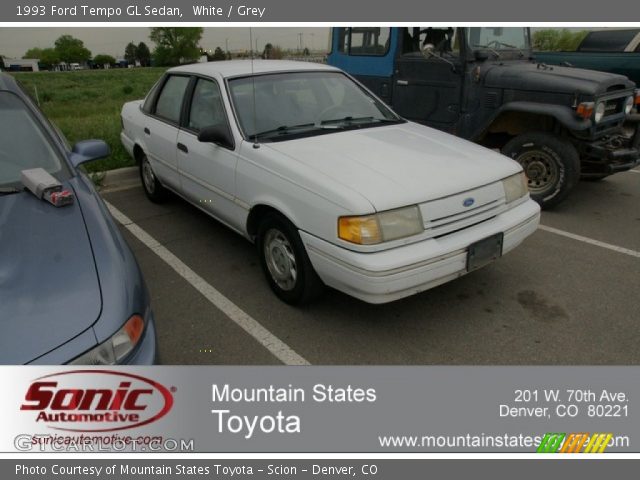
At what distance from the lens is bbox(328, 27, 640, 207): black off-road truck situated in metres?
4.79

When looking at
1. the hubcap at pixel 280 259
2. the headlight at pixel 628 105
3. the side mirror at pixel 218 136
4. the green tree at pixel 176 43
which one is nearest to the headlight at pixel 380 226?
the hubcap at pixel 280 259

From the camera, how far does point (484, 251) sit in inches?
116

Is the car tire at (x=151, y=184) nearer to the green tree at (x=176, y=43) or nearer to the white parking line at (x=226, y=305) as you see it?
the white parking line at (x=226, y=305)

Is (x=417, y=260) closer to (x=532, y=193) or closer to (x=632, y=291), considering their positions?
(x=632, y=291)

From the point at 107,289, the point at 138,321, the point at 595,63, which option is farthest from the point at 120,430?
the point at 595,63

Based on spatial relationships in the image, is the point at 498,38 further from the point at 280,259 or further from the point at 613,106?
the point at 280,259

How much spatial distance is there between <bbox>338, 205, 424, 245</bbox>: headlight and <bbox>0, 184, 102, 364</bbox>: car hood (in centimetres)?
127

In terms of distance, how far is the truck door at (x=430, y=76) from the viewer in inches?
207

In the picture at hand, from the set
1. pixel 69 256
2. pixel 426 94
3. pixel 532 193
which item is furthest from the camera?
pixel 426 94

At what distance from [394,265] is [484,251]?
2.34 ft

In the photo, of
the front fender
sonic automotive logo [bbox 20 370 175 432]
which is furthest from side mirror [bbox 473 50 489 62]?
sonic automotive logo [bbox 20 370 175 432]

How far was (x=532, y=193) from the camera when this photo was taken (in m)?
5.11

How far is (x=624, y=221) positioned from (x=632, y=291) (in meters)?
1.65

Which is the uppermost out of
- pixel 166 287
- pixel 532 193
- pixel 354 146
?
pixel 354 146
